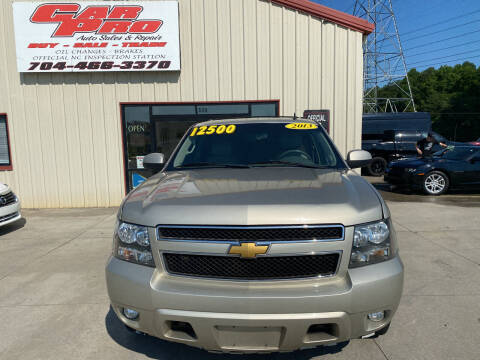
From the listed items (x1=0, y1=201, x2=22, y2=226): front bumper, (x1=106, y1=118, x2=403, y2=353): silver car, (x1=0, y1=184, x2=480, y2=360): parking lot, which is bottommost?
(x1=0, y1=184, x2=480, y2=360): parking lot

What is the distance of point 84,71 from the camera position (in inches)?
323

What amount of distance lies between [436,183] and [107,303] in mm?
9055

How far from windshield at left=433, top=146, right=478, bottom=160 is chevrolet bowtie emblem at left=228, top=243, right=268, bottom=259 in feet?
31.0

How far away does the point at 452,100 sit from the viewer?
172ft

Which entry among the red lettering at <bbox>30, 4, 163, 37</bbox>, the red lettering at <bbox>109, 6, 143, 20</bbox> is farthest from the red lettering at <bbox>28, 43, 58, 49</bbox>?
the red lettering at <bbox>109, 6, 143, 20</bbox>

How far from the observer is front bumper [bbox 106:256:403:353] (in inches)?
73.4

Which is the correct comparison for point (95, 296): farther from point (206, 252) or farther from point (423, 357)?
point (423, 357)

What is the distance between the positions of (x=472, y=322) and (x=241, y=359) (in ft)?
6.64

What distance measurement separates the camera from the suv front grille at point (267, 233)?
6.45ft

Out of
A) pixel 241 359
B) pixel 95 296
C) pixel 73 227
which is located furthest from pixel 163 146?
pixel 241 359

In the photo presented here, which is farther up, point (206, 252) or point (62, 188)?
point (206, 252)

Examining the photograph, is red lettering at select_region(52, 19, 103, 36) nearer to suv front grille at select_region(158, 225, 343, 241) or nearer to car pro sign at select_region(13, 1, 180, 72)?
car pro sign at select_region(13, 1, 180, 72)

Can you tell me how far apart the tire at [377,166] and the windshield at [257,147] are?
37.4 ft

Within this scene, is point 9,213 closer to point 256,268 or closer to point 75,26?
point 75,26
